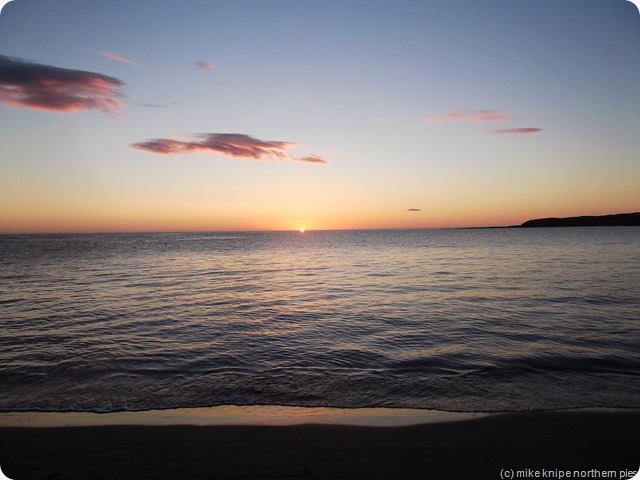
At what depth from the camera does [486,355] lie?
1193 cm

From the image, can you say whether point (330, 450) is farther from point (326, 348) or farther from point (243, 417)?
point (326, 348)

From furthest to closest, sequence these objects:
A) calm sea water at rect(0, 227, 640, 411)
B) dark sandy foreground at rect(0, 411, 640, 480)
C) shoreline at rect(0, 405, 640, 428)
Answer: calm sea water at rect(0, 227, 640, 411) < shoreline at rect(0, 405, 640, 428) < dark sandy foreground at rect(0, 411, 640, 480)

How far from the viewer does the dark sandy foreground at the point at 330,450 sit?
5.75m

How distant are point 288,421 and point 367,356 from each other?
16.7ft

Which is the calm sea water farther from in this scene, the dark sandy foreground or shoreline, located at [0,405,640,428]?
the dark sandy foreground

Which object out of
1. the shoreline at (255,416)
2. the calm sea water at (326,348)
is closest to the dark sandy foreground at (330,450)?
the shoreline at (255,416)

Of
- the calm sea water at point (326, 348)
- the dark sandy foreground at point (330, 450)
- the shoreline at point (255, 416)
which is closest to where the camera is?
the dark sandy foreground at point (330, 450)

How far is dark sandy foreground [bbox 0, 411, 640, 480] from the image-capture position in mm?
5746

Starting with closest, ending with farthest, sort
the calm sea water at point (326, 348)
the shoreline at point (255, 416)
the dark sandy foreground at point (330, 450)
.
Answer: the dark sandy foreground at point (330, 450)
the shoreline at point (255, 416)
the calm sea water at point (326, 348)

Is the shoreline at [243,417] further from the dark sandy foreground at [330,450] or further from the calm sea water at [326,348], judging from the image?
the calm sea water at [326,348]

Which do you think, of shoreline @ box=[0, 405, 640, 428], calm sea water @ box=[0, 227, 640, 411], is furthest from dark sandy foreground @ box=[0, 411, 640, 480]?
calm sea water @ box=[0, 227, 640, 411]

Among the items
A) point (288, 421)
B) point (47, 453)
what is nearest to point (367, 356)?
point (288, 421)

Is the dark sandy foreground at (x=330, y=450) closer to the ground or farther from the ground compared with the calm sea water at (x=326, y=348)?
farther from the ground

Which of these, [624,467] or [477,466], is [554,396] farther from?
[477,466]
